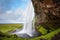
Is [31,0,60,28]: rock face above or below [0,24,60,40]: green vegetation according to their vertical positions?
above

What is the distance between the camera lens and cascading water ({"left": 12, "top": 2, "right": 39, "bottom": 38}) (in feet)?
28.2

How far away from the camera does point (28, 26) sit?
8695 millimetres

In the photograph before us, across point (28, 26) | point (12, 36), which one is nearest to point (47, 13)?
point (28, 26)

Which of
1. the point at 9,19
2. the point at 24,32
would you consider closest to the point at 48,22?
the point at 24,32

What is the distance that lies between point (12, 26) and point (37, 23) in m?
1.09

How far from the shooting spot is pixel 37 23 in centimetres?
878

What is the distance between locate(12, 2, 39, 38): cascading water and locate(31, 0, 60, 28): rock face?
262mm

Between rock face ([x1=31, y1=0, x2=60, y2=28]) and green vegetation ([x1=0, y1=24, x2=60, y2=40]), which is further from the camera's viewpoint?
rock face ([x1=31, y1=0, x2=60, y2=28])

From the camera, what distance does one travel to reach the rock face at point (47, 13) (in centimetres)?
865

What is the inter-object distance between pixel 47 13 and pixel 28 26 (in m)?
0.99

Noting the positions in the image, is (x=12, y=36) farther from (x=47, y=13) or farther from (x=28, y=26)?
(x=47, y=13)

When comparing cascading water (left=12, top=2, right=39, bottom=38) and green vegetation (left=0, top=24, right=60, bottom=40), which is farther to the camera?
cascading water (left=12, top=2, right=39, bottom=38)

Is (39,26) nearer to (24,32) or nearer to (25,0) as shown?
(24,32)

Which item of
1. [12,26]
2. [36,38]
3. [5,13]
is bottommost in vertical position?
[36,38]
